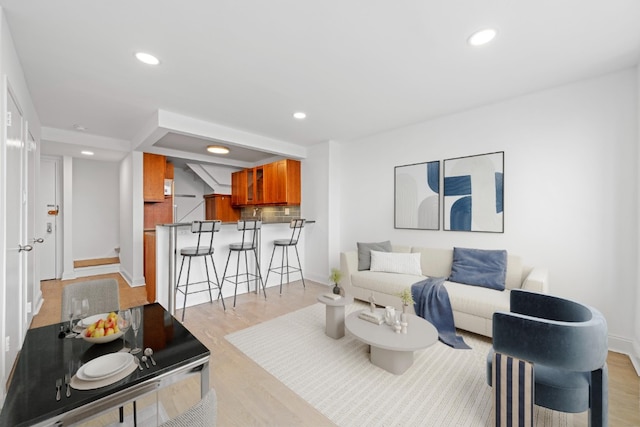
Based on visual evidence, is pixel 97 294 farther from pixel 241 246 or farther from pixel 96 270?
pixel 96 270

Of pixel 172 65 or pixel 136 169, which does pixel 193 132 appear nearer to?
pixel 172 65

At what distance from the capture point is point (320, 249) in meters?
4.86

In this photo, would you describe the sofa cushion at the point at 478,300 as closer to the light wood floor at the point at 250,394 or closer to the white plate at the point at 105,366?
the light wood floor at the point at 250,394

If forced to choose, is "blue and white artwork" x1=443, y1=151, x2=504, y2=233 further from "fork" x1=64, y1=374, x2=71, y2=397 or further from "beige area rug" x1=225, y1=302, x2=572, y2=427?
"fork" x1=64, y1=374, x2=71, y2=397

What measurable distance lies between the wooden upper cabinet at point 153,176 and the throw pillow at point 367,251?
364 centimetres

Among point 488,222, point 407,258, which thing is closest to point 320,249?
point 407,258

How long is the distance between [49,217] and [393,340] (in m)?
6.30

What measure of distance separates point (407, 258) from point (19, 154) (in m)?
4.03

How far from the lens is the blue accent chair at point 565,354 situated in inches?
52.6

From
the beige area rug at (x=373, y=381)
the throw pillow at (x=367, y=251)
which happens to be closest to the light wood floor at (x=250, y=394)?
the beige area rug at (x=373, y=381)

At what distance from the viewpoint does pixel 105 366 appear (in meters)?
1.04

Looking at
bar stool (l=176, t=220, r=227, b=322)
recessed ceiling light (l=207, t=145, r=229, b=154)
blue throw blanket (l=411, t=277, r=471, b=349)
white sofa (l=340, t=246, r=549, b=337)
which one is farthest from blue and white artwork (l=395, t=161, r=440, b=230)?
recessed ceiling light (l=207, t=145, r=229, b=154)

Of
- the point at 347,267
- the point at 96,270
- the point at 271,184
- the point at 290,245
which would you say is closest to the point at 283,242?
the point at 290,245

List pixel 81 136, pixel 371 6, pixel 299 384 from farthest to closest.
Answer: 1. pixel 81 136
2. pixel 299 384
3. pixel 371 6
